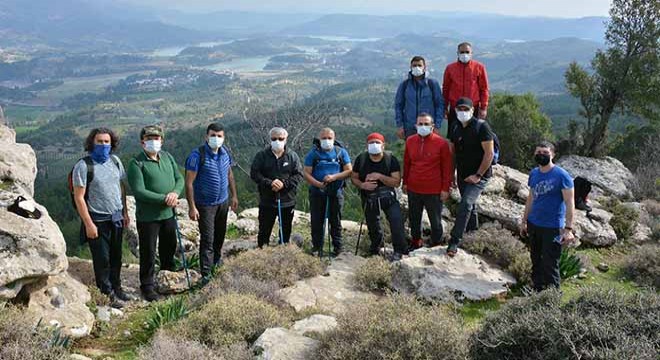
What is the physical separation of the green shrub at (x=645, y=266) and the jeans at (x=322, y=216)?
485cm

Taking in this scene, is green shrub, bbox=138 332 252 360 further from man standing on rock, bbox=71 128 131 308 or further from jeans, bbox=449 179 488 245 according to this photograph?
jeans, bbox=449 179 488 245

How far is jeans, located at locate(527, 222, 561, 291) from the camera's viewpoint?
6262mm

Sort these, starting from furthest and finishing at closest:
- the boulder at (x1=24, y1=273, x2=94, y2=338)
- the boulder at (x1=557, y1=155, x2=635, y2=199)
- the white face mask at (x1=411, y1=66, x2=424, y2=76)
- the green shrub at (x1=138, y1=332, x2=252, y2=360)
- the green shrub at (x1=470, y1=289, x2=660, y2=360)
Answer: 1. the boulder at (x1=557, y1=155, x2=635, y2=199)
2. the white face mask at (x1=411, y1=66, x2=424, y2=76)
3. the boulder at (x1=24, y1=273, x2=94, y2=338)
4. the green shrub at (x1=138, y1=332, x2=252, y2=360)
5. the green shrub at (x1=470, y1=289, x2=660, y2=360)

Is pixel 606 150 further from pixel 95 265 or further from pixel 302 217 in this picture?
pixel 95 265

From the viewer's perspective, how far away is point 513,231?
356 inches

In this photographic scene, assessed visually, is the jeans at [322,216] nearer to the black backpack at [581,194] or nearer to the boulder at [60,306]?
the boulder at [60,306]

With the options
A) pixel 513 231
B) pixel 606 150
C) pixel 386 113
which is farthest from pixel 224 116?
pixel 513 231

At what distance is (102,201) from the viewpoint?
6262 millimetres

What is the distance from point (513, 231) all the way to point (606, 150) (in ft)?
56.7

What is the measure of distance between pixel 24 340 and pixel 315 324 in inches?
107

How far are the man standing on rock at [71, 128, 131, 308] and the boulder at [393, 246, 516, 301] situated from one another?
3897 mm

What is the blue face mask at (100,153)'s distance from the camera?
6215mm

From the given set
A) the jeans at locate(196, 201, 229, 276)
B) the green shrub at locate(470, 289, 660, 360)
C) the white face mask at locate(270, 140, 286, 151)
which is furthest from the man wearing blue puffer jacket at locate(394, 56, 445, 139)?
the green shrub at locate(470, 289, 660, 360)

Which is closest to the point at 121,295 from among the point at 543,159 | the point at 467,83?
the point at 543,159
